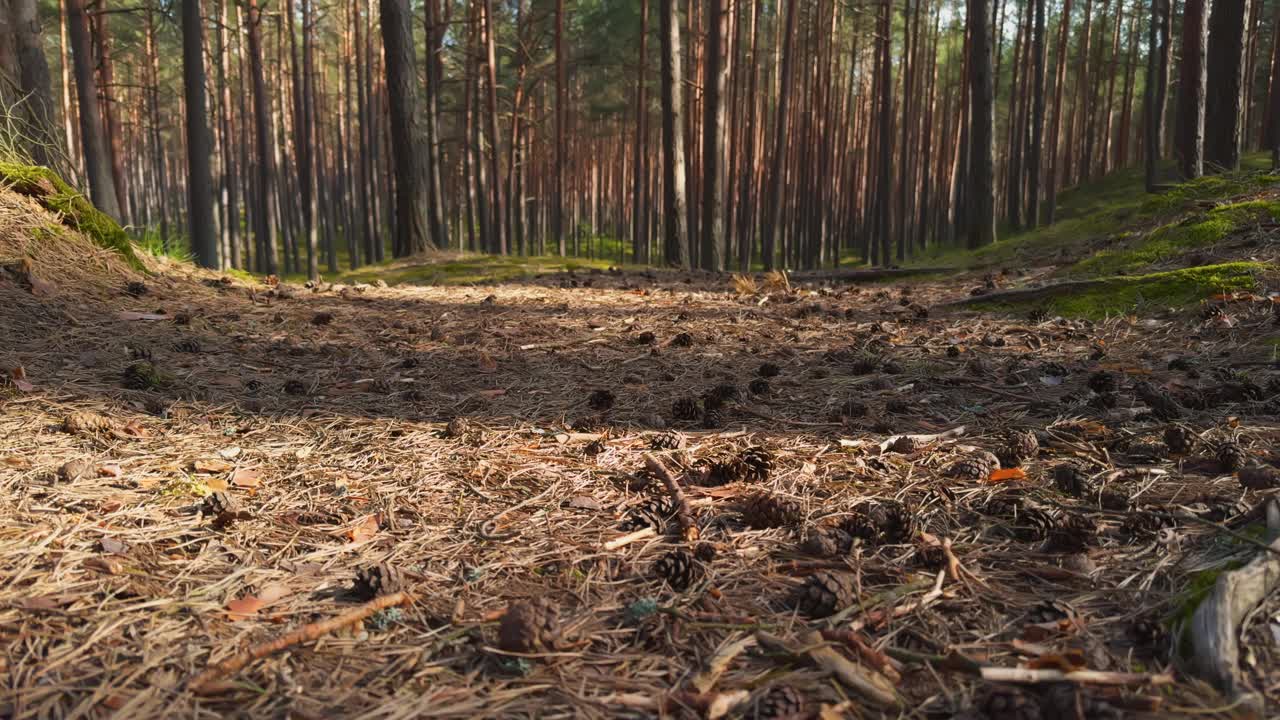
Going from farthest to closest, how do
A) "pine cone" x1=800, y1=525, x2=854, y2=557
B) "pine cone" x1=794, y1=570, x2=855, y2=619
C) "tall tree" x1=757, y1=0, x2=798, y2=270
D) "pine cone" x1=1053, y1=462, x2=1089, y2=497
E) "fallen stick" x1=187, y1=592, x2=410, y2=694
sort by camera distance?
"tall tree" x1=757, y1=0, x2=798, y2=270 → "pine cone" x1=1053, y1=462, x2=1089, y2=497 → "pine cone" x1=800, y1=525, x2=854, y2=557 → "pine cone" x1=794, y1=570, x2=855, y2=619 → "fallen stick" x1=187, y1=592, x2=410, y2=694

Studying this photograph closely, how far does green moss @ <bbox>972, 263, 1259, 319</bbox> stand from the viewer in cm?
453

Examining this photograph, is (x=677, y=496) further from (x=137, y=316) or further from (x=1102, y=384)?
(x=137, y=316)

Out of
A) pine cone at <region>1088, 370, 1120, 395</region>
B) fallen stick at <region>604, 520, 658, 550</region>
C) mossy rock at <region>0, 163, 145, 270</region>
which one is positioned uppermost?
mossy rock at <region>0, 163, 145, 270</region>

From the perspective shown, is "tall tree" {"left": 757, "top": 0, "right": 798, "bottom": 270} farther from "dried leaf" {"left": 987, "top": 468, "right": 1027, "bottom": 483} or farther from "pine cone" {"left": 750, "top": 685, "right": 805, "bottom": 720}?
"pine cone" {"left": 750, "top": 685, "right": 805, "bottom": 720}

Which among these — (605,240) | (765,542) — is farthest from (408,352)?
(605,240)

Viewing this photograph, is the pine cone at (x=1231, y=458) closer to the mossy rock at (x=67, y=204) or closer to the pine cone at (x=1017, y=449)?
the pine cone at (x=1017, y=449)

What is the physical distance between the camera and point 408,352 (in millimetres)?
4207

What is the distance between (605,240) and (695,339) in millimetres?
36492

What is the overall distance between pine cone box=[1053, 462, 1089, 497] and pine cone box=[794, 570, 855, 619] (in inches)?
36.0

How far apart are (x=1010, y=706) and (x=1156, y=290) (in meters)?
4.78

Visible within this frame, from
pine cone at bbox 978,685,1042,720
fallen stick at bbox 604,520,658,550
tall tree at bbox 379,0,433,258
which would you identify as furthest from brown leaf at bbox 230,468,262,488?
tall tree at bbox 379,0,433,258

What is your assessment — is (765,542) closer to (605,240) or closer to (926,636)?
(926,636)

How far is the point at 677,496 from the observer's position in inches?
82.8

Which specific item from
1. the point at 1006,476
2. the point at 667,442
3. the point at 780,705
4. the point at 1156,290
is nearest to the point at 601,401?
the point at 667,442
